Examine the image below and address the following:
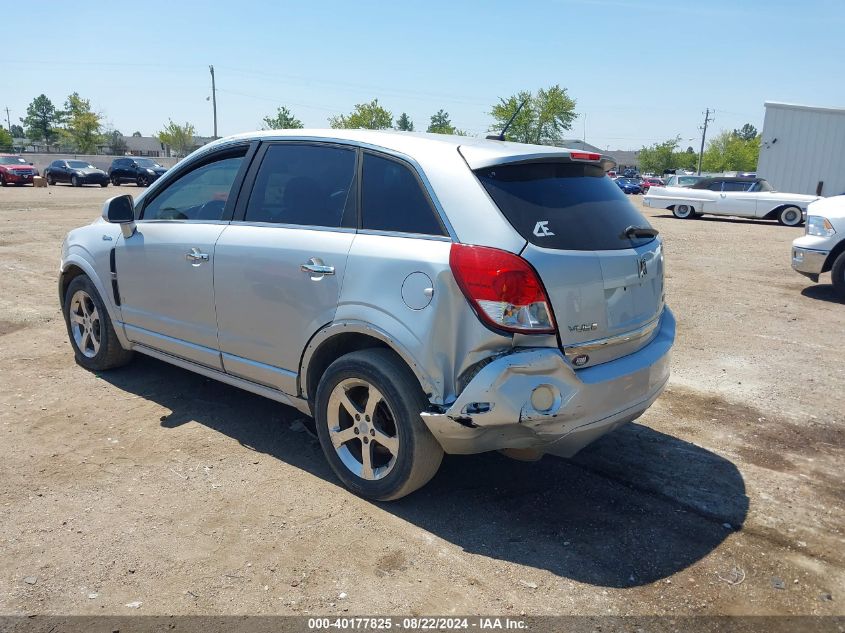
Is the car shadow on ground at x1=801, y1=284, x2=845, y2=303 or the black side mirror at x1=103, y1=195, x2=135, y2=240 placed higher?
the black side mirror at x1=103, y1=195, x2=135, y2=240

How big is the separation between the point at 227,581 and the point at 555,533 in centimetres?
152

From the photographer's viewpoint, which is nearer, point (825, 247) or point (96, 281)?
point (96, 281)

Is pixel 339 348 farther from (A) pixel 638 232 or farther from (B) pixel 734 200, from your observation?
(B) pixel 734 200

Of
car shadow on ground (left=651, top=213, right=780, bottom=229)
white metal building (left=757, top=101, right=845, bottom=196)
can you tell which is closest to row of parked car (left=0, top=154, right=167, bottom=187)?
car shadow on ground (left=651, top=213, right=780, bottom=229)

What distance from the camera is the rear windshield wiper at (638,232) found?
356 centimetres

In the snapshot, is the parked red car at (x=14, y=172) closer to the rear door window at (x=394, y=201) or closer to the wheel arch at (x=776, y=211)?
the wheel arch at (x=776, y=211)

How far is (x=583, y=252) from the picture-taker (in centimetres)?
323

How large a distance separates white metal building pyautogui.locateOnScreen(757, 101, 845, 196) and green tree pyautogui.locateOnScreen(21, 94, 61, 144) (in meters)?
108

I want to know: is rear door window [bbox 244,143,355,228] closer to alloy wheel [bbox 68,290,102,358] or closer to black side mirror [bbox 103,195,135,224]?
black side mirror [bbox 103,195,135,224]

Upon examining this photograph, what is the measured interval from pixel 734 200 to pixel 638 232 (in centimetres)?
2060

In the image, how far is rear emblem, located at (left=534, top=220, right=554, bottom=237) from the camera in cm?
315

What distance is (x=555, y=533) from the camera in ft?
10.9

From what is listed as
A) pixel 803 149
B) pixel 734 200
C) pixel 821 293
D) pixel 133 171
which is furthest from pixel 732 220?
pixel 133 171

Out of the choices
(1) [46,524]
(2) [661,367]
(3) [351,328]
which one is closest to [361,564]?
(3) [351,328]
